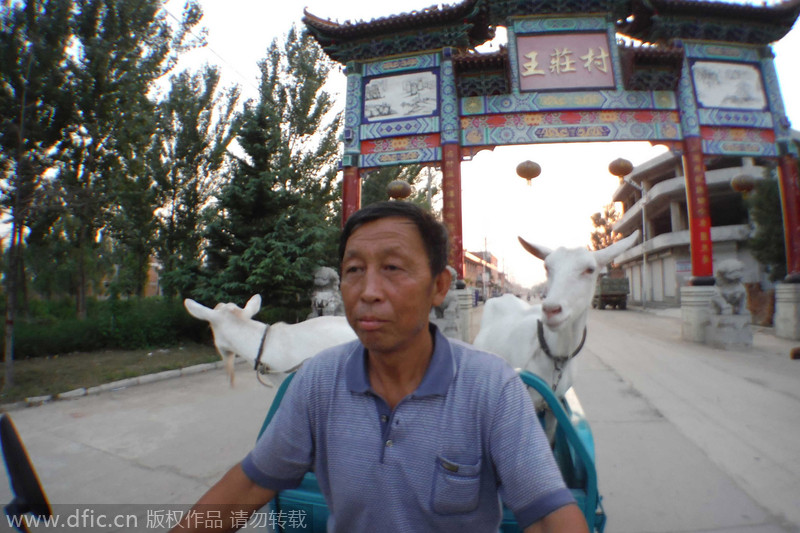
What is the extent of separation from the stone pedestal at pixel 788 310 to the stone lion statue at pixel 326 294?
10718mm

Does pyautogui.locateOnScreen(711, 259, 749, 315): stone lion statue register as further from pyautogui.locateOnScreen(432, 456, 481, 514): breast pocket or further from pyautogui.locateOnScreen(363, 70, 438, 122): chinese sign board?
pyautogui.locateOnScreen(432, 456, 481, 514): breast pocket

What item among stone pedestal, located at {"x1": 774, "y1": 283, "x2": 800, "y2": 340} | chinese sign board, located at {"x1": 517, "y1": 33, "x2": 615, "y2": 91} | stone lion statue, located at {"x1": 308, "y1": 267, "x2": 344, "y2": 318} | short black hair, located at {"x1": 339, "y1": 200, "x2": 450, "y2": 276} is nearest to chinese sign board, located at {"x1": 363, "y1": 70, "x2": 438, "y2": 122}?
chinese sign board, located at {"x1": 517, "y1": 33, "x2": 615, "y2": 91}

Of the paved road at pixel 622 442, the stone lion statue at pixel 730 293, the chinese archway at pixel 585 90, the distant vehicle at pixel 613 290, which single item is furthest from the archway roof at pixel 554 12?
the distant vehicle at pixel 613 290

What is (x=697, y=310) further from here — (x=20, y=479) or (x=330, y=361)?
(x=20, y=479)

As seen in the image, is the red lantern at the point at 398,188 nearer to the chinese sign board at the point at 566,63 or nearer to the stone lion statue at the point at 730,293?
the chinese sign board at the point at 566,63

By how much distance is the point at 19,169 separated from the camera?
5578 mm

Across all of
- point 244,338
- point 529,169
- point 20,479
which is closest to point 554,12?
point 529,169

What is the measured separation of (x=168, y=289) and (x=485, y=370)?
970cm

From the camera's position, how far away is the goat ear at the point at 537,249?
8.80ft

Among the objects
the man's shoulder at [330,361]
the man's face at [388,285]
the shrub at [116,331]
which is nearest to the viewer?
the man's face at [388,285]

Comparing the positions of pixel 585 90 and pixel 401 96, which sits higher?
pixel 401 96

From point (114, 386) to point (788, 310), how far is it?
46.7 ft

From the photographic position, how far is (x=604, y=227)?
3934 cm

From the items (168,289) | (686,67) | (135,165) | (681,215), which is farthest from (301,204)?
(681,215)
